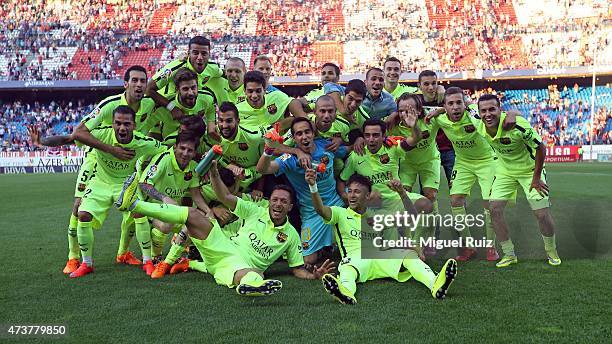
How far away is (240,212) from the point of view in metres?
6.07

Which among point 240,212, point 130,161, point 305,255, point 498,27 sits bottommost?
point 305,255

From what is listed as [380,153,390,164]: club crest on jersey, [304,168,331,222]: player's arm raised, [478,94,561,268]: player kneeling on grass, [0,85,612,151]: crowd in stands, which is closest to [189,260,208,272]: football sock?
[304,168,331,222]: player's arm raised

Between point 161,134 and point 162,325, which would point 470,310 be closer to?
point 162,325

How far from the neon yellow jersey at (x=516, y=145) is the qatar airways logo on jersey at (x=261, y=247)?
2.89 m

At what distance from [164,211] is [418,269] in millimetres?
2463

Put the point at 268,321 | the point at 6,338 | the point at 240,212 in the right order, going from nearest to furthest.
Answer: the point at 6,338
the point at 268,321
the point at 240,212

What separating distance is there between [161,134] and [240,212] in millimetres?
2347

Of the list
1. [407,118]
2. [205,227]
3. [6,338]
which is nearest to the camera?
[6,338]

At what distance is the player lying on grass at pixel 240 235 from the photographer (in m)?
5.34

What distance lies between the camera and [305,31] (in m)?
43.2

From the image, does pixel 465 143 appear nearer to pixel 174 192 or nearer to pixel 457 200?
pixel 457 200

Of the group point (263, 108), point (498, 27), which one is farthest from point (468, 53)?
point (263, 108)

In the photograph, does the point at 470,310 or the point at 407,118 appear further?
the point at 407,118

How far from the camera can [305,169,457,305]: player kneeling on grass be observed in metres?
4.91
